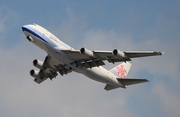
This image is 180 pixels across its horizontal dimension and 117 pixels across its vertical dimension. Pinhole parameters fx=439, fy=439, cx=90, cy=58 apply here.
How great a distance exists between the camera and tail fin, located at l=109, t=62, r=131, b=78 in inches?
2272

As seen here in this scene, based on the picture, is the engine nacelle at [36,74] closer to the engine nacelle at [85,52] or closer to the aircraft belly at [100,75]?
the aircraft belly at [100,75]

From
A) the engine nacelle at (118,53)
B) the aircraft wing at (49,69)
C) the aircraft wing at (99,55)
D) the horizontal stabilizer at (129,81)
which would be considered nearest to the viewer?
the engine nacelle at (118,53)

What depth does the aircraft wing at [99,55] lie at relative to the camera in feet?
150

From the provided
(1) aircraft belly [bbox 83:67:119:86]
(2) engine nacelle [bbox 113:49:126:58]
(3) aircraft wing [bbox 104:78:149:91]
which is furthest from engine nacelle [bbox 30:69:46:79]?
(2) engine nacelle [bbox 113:49:126:58]

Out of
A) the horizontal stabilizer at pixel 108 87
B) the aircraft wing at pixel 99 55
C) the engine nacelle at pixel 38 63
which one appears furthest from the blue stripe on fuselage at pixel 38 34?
the horizontal stabilizer at pixel 108 87

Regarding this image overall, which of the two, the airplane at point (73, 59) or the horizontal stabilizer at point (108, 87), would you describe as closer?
the airplane at point (73, 59)

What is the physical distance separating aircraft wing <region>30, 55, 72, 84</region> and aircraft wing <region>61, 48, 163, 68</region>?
311cm

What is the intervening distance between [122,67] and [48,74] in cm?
1049

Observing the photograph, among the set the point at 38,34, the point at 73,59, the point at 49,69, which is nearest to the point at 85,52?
the point at 73,59

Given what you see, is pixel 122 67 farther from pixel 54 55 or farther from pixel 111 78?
pixel 54 55

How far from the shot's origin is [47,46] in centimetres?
4766

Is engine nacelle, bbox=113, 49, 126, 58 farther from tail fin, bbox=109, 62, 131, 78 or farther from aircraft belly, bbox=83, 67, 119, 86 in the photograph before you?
tail fin, bbox=109, 62, 131, 78

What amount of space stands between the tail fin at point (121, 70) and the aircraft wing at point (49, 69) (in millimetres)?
6528

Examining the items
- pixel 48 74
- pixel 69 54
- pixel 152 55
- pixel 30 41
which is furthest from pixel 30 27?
pixel 152 55
